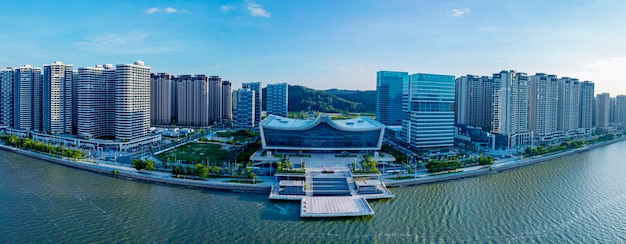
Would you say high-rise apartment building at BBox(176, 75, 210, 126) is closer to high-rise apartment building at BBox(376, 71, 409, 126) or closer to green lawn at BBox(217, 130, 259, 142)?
green lawn at BBox(217, 130, 259, 142)

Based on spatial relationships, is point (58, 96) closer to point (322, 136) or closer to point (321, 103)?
point (322, 136)

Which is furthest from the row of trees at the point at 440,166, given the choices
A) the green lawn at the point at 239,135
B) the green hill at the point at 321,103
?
the green hill at the point at 321,103

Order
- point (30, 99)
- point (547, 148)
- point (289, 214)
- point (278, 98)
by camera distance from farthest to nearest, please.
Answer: point (278, 98), point (30, 99), point (547, 148), point (289, 214)

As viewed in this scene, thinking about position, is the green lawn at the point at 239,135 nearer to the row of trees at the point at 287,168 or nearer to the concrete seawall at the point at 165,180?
the concrete seawall at the point at 165,180

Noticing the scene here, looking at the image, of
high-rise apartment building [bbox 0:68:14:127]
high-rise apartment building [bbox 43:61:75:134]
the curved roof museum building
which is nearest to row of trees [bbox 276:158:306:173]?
the curved roof museum building

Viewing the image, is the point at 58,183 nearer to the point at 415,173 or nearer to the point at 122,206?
the point at 122,206

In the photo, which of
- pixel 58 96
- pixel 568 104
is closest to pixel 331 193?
pixel 58 96
